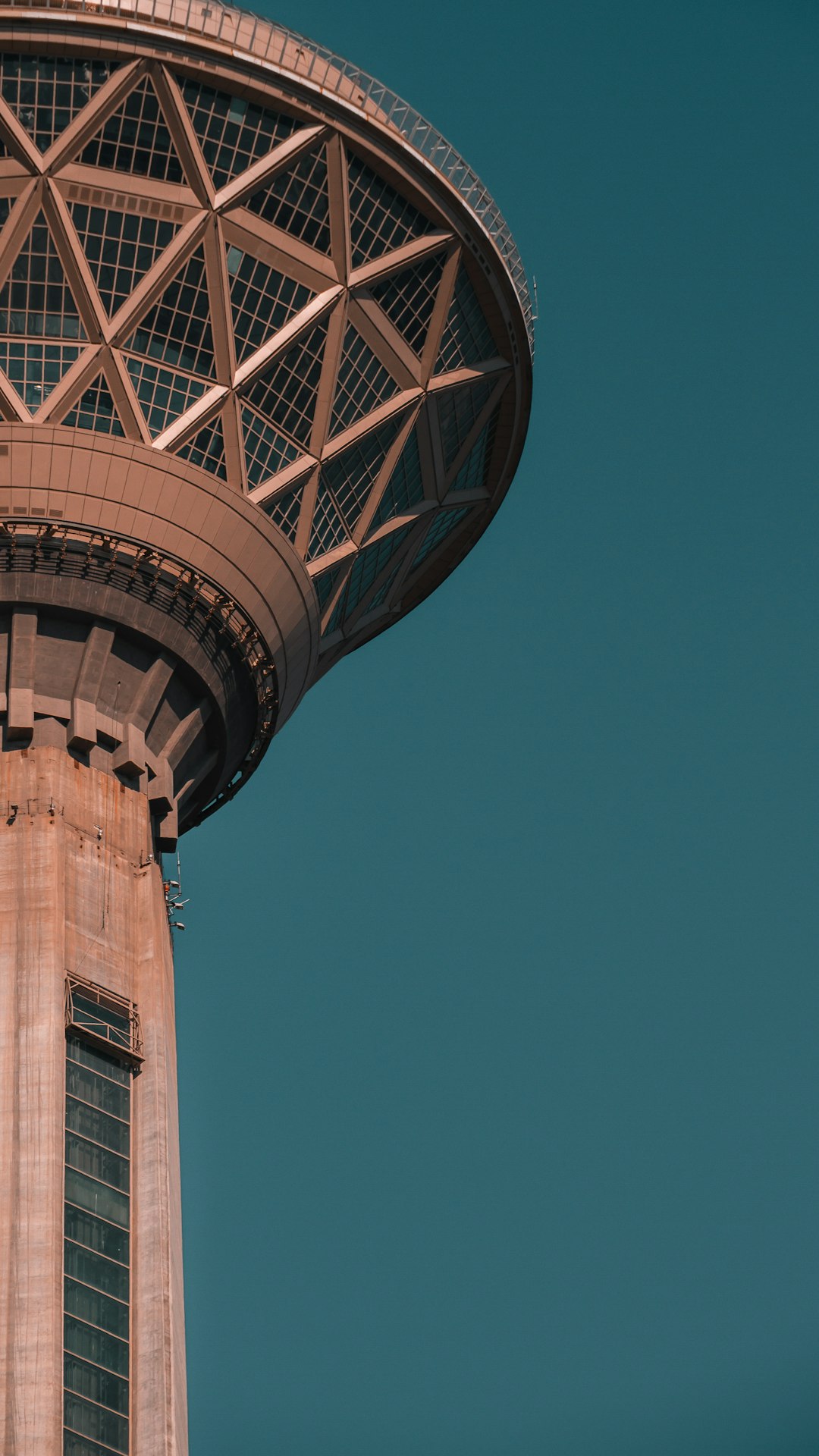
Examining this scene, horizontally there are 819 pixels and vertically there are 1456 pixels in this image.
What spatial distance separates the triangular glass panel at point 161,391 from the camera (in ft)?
269

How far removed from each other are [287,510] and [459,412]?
880cm

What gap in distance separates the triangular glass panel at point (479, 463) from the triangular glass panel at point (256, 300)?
10.2 metres

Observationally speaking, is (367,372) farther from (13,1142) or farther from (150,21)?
(13,1142)

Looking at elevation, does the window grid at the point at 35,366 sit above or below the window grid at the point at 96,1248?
above

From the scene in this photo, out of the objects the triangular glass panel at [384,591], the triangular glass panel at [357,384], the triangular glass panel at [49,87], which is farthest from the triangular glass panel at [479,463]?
the triangular glass panel at [49,87]

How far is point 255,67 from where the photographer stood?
270 ft

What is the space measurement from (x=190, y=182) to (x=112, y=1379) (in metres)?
37.4

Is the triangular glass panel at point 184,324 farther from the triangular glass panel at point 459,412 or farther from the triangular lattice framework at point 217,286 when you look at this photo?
the triangular glass panel at point 459,412

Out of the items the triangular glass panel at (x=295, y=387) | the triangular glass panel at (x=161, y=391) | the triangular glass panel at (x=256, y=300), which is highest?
the triangular glass panel at (x=256, y=300)

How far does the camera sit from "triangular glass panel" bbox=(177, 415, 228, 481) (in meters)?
81.9

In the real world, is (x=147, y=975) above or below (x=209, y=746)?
below

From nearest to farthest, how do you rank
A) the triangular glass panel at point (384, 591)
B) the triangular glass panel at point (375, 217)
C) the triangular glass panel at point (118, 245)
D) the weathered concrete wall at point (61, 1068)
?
the weathered concrete wall at point (61, 1068) < the triangular glass panel at point (118, 245) < the triangular glass panel at point (375, 217) < the triangular glass panel at point (384, 591)

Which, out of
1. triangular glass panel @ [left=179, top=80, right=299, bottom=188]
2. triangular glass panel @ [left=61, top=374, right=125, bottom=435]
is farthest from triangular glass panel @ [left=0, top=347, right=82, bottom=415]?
triangular glass panel @ [left=179, top=80, right=299, bottom=188]

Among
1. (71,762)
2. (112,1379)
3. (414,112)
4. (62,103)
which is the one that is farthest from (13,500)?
(112,1379)
